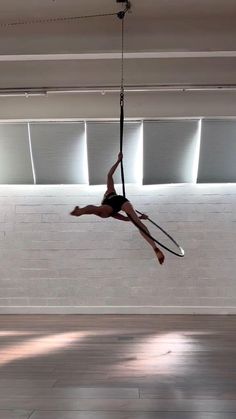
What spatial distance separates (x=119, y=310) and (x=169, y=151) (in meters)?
2.54

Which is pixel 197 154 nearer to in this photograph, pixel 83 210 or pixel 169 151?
pixel 169 151

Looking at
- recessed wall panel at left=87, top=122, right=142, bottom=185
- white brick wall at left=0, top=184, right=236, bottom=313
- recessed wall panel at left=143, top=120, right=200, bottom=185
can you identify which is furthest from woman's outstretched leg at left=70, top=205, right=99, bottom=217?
white brick wall at left=0, top=184, right=236, bottom=313

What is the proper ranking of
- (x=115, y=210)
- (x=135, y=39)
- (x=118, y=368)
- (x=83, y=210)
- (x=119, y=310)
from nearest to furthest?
(x=83, y=210)
(x=115, y=210)
(x=135, y=39)
(x=118, y=368)
(x=119, y=310)

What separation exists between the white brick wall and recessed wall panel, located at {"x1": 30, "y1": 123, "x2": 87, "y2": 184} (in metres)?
0.23

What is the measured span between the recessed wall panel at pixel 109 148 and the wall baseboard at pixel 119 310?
198 centimetres

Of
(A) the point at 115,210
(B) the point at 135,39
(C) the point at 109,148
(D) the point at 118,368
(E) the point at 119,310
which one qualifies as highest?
(B) the point at 135,39

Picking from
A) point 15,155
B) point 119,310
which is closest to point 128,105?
point 15,155

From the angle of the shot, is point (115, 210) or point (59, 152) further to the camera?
point (59, 152)

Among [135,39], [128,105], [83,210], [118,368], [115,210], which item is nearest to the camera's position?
[83,210]

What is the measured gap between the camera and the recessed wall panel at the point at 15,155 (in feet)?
21.8

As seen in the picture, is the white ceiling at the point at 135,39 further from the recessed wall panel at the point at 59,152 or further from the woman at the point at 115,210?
the recessed wall panel at the point at 59,152

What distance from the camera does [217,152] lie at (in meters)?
6.64

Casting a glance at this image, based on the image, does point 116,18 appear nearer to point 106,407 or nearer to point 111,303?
point 106,407

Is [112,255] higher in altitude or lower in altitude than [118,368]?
lower
